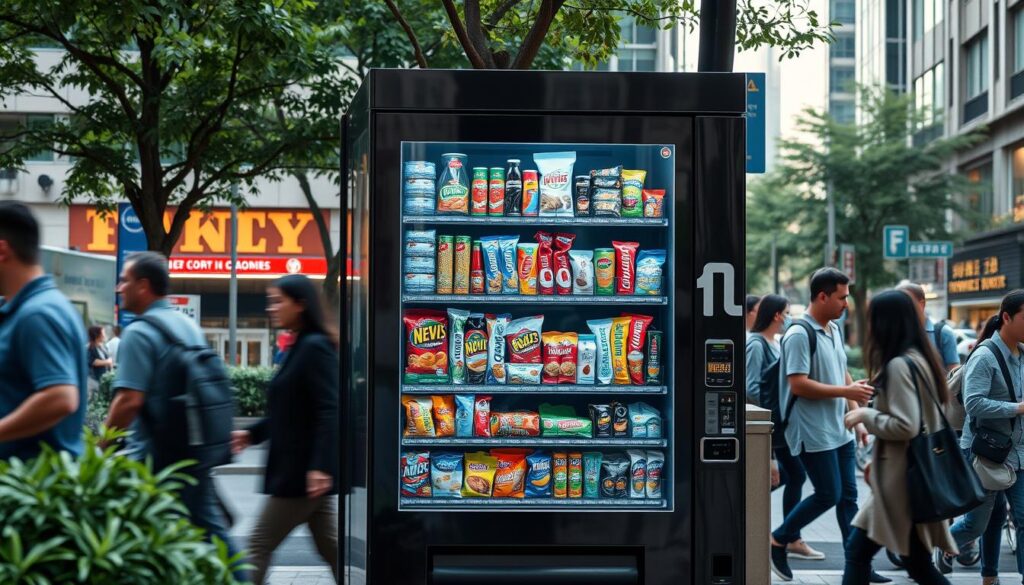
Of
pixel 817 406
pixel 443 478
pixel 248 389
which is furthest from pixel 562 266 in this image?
pixel 248 389

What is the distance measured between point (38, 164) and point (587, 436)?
2892cm

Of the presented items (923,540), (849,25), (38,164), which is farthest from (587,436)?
(849,25)

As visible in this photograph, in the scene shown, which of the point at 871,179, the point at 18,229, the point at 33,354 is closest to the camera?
the point at 33,354

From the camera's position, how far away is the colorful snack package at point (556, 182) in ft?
17.4

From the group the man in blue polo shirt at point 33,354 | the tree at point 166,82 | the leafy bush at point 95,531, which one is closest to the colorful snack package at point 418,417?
the man in blue polo shirt at point 33,354

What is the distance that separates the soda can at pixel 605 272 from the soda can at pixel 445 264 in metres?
0.67

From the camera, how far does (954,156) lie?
39.2 metres

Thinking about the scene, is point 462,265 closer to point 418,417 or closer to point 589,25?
point 418,417

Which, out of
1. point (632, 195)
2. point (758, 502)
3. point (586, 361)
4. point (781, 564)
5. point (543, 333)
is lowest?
point (781, 564)

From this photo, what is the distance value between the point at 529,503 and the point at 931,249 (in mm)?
19972

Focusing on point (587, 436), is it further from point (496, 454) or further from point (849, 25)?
point (849, 25)

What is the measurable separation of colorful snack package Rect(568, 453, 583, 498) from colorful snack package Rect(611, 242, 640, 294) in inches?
31.3

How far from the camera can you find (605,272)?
17.5 ft

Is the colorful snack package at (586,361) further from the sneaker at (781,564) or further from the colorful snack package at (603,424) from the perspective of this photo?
the sneaker at (781,564)
